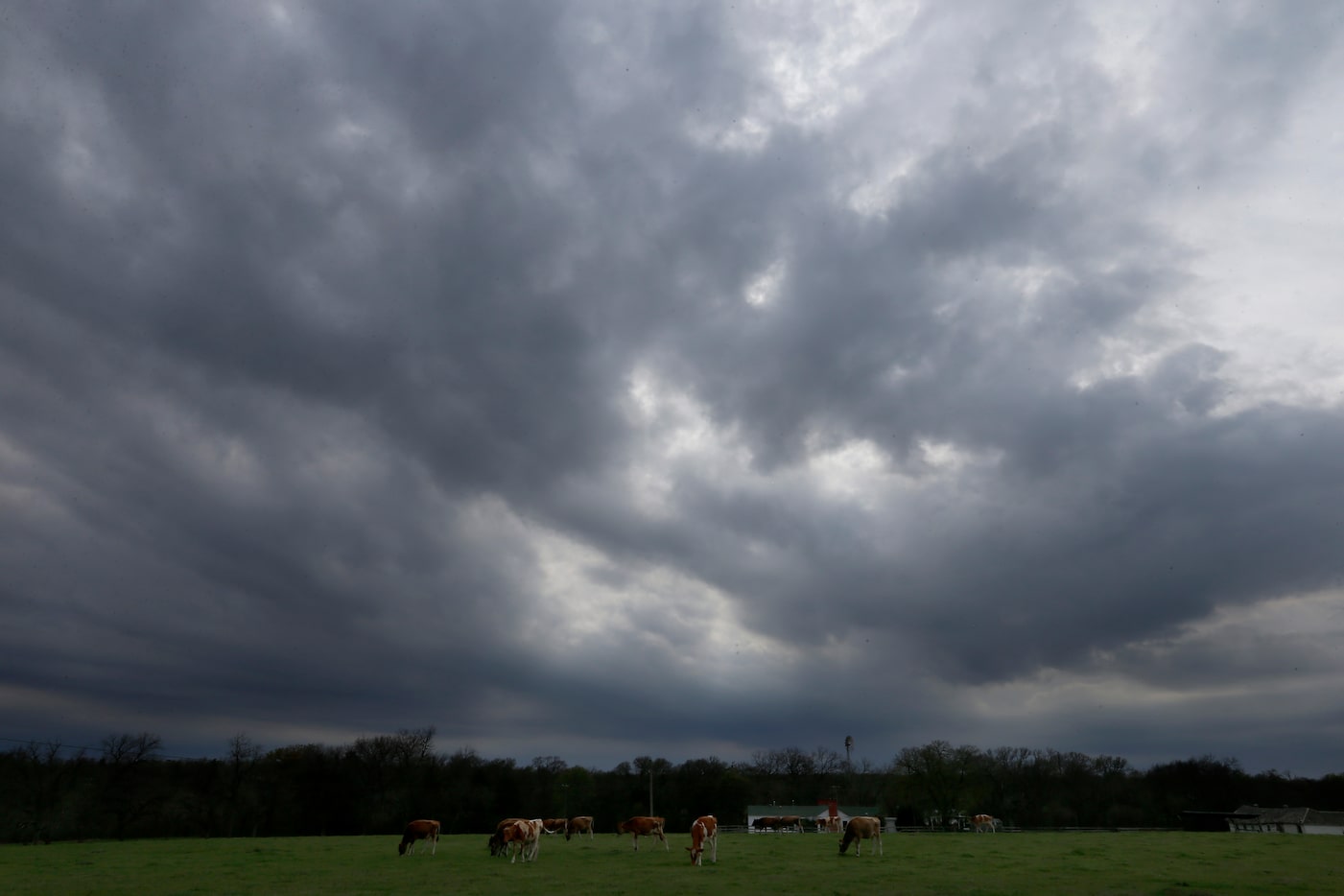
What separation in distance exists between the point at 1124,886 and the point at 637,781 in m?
110

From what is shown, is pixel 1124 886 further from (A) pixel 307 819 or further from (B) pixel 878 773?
(B) pixel 878 773

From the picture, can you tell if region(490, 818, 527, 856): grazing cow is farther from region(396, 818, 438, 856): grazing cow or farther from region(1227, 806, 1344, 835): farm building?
region(1227, 806, 1344, 835): farm building

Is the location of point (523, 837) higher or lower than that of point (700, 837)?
lower

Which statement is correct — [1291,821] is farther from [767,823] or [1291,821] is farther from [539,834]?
[539,834]

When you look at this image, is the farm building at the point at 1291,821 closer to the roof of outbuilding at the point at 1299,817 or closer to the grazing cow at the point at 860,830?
the roof of outbuilding at the point at 1299,817

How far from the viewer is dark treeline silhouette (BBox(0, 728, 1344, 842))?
87938mm

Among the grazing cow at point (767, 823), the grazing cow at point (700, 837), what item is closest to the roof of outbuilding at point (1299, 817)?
the grazing cow at point (767, 823)

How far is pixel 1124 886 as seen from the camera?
28.4 meters

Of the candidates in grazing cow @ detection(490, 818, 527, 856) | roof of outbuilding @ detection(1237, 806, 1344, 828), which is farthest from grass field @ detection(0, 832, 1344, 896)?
roof of outbuilding @ detection(1237, 806, 1344, 828)

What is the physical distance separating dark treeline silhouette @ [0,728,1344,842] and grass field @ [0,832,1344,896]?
4673cm

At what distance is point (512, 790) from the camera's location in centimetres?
11850

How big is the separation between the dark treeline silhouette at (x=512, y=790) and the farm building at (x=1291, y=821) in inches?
388

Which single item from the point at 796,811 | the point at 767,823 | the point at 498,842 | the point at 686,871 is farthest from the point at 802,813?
the point at 686,871

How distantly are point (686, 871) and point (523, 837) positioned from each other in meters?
11.4
